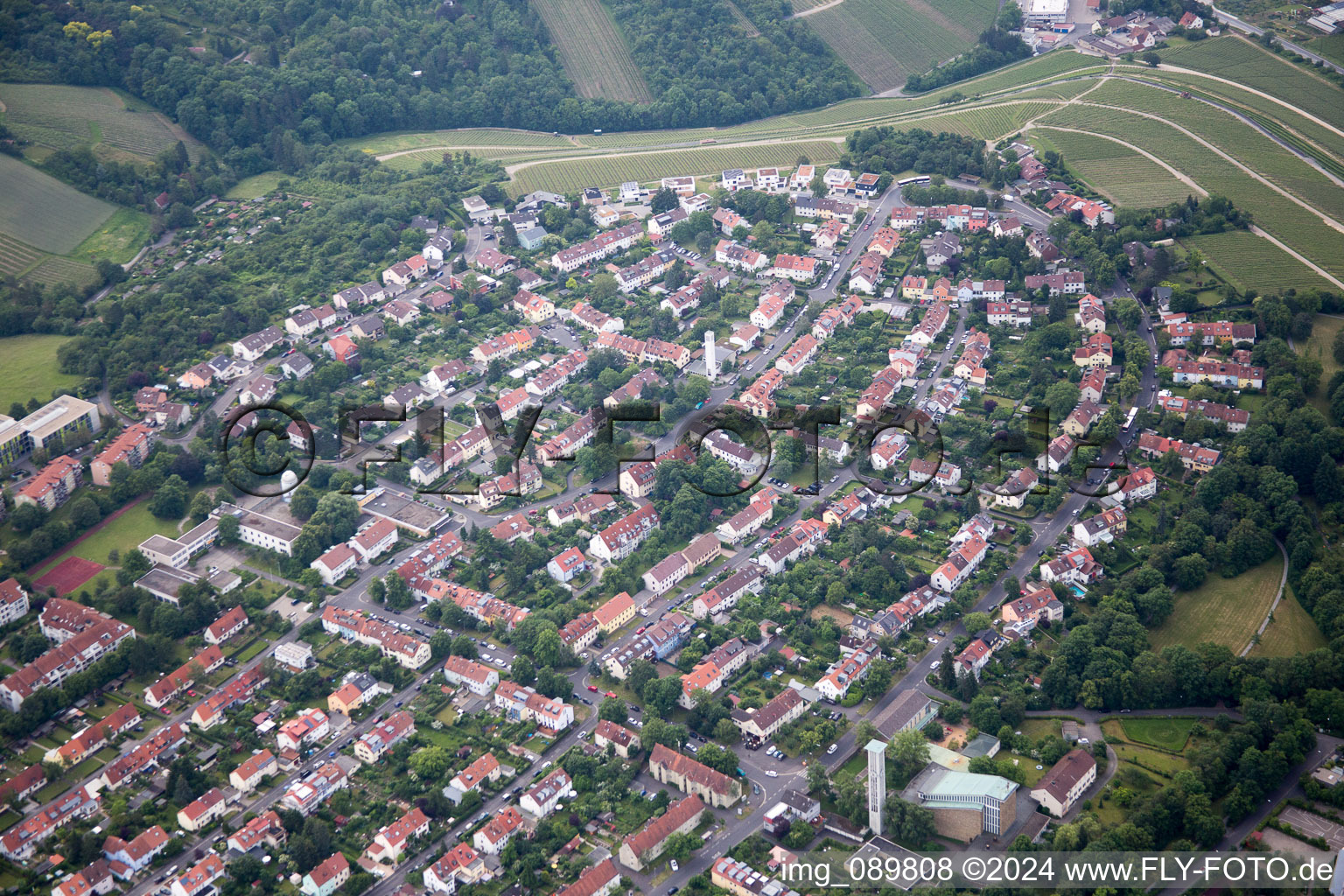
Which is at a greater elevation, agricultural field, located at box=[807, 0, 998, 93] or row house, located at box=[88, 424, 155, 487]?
agricultural field, located at box=[807, 0, 998, 93]

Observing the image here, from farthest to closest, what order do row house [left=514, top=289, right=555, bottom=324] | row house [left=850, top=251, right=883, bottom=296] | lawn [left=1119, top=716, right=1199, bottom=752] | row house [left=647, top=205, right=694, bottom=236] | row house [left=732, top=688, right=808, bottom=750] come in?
row house [left=647, top=205, right=694, bottom=236] → row house [left=850, top=251, right=883, bottom=296] → row house [left=514, top=289, right=555, bottom=324] → row house [left=732, top=688, right=808, bottom=750] → lawn [left=1119, top=716, right=1199, bottom=752]

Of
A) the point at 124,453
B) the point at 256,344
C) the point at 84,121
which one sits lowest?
the point at 124,453

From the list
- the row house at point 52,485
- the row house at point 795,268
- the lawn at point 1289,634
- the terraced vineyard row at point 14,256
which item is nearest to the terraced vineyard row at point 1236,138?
→ the row house at point 795,268

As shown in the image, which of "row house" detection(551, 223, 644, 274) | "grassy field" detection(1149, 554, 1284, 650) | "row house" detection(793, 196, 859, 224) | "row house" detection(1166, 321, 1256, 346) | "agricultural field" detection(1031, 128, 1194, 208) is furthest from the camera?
"row house" detection(793, 196, 859, 224)

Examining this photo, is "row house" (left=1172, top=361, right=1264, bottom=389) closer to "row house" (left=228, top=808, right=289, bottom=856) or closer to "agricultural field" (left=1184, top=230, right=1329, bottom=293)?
"agricultural field" (left=1184, top=230, right=1329, bottom=293)

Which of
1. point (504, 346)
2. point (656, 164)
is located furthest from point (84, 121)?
point (504, 346)

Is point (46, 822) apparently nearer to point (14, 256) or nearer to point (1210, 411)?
point (14, 256)

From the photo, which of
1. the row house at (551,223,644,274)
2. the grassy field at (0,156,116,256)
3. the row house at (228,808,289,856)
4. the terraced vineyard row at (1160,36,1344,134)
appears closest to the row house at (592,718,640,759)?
the row house at (228,808,289,856)
